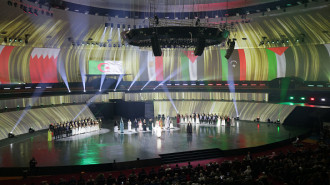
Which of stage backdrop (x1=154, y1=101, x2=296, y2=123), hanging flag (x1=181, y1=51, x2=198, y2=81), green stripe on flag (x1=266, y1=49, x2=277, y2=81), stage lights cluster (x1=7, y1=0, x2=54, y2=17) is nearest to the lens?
stage lights cluster (x1=7, y1=0, x2=54, y2=17)

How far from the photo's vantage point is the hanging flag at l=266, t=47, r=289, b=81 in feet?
92.3

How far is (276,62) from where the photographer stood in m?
28.6

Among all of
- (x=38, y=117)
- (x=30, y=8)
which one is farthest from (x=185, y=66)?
(x=30, y=8)

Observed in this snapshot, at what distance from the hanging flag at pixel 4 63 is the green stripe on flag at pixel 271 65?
2265 cm

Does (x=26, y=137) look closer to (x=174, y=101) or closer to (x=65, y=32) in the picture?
(x=65, y=32)

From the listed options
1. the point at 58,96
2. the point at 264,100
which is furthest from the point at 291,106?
the point at 58,96

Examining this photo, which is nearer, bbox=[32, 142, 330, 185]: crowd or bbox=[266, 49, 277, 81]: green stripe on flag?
bbox=[32, 142, 330, 185]: crowd

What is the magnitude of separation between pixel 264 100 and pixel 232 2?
939cm

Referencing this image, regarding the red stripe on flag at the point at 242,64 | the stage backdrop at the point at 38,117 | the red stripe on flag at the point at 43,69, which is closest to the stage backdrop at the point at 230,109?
the red stripe on flag at the point at 242,64

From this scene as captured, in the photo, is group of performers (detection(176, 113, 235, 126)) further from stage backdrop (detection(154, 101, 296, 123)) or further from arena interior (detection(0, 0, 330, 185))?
stage backdrop (detection(154, 101, 296, 123))

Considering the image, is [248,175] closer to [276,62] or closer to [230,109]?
[230,109]

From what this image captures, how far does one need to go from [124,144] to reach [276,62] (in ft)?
59.4

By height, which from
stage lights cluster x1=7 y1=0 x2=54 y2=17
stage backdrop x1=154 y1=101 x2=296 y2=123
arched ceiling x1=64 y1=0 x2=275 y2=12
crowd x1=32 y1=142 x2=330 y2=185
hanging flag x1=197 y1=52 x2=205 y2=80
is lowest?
crowd x1=32 y1=142 x2=330 y2=185

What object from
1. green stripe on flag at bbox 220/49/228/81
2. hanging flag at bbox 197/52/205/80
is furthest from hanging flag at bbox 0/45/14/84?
green stripe on flag at bbox 220/49/228/81
